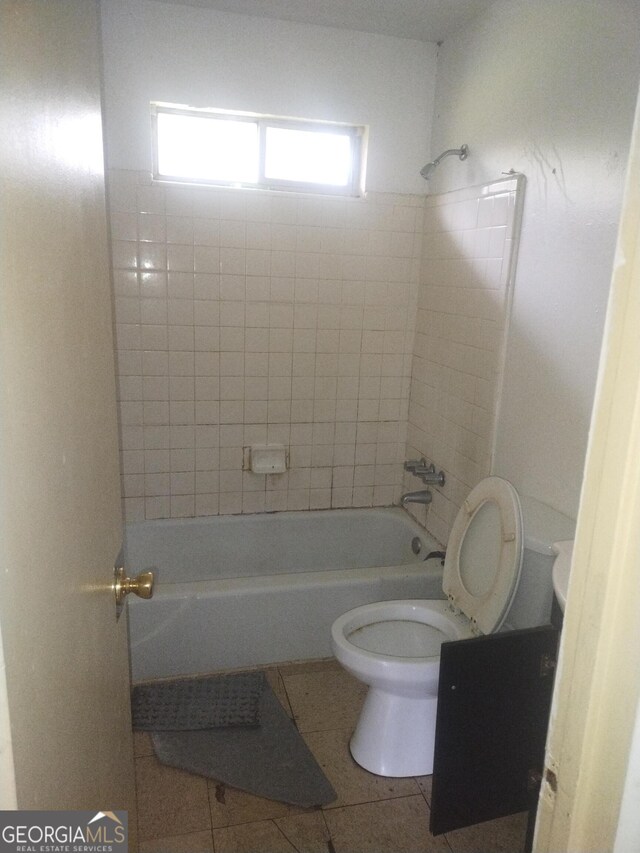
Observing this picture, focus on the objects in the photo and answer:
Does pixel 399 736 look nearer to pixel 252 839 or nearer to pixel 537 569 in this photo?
pixel 252 839

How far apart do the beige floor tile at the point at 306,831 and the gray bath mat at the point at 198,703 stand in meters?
0.41

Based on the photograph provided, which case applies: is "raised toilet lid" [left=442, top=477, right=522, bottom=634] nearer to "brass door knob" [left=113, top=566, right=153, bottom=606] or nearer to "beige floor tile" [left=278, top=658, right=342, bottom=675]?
"beige floor tile" [left=278, top=658, right=342, bottom=675]

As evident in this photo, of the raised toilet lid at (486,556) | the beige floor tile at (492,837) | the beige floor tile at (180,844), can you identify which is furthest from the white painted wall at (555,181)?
the beige floor tile at (180,844)

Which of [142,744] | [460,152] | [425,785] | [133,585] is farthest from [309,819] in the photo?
[460,152]

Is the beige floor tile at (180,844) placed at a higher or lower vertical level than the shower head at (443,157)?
lower

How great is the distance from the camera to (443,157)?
2475 mm

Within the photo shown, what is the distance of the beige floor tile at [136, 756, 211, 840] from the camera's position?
5.62ft

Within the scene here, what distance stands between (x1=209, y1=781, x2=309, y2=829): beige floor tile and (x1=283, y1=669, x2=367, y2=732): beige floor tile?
34 cm

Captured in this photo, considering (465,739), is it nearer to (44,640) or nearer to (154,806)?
(154,806)

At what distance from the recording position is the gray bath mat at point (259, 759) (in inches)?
72.7

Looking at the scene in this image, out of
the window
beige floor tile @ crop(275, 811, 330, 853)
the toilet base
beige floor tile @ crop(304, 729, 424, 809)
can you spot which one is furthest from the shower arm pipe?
beige floor tile @ crop(275, 811, 330, 853)

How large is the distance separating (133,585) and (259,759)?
48.5 inches

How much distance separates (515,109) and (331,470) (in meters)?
1.73

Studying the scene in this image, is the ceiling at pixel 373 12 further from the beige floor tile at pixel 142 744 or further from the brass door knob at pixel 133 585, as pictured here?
the beige floor tile at pixel 142 744
